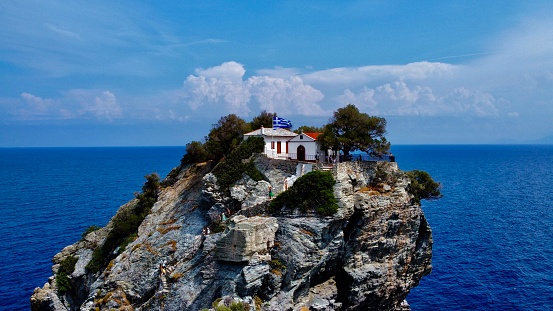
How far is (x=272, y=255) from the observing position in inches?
1430

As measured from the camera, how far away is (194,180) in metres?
55.4

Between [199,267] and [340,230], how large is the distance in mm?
13430

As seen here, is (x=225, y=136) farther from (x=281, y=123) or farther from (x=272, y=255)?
(x=272, y=255)

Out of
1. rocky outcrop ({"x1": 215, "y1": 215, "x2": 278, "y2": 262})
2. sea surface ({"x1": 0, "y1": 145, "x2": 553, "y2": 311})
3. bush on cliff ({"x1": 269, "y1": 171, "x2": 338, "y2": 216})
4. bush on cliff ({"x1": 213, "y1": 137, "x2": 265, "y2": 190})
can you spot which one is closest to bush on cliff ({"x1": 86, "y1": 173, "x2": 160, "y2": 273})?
sea surface ({"x1": 0, "y1": 145, "x2": 553, "y2": 311})

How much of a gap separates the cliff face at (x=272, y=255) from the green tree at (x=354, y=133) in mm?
2716

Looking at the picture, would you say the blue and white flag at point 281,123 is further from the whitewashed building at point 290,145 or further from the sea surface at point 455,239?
the sea surface at point 455,239

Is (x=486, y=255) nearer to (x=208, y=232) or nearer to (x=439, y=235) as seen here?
(x=439, y=235)

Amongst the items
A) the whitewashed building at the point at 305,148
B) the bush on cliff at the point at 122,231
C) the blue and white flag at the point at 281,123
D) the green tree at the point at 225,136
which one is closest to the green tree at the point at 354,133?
the whitewashed building at the point at 305,148

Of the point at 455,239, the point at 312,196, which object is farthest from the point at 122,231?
the point at 455,239

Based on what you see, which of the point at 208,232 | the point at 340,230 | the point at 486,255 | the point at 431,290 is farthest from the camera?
the point at 486,255

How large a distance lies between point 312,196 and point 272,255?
6425 mm

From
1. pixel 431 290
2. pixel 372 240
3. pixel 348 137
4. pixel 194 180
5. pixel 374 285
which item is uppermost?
pixel 348 137

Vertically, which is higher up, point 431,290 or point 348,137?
point 348,137

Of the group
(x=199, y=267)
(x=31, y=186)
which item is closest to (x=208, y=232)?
(x=199, y=267)
